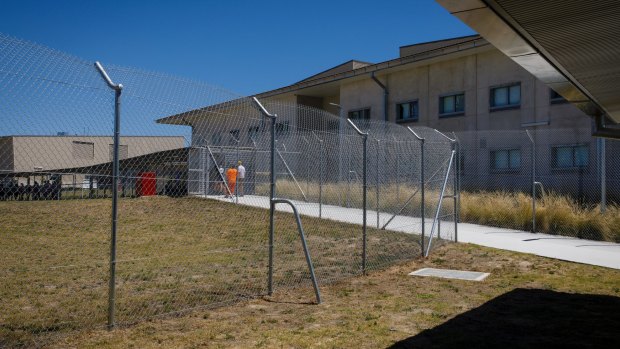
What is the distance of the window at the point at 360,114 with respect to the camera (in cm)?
2831

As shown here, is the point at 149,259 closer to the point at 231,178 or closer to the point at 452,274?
the point at 231,178

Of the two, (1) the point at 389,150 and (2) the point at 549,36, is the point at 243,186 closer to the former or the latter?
(2) the point at 549,36

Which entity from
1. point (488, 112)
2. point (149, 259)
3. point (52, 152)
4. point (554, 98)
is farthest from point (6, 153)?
point (488, 112)

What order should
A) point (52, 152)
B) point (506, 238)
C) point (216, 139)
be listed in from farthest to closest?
point (506, 238) < point (216, 139) < point (52, 152)

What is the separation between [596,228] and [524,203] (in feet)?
6.93

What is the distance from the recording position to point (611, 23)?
4.56m

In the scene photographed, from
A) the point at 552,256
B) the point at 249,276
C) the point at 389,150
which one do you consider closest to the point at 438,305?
the point at 249,276

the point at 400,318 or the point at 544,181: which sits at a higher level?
the point at 544,181

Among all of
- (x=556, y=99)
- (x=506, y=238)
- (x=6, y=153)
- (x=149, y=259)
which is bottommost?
(x=149, y=259)

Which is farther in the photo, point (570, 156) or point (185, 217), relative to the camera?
point (570, 156)

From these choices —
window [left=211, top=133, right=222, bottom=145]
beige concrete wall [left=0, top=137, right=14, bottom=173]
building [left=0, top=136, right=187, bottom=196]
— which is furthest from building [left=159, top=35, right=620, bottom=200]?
beige concrete wall [left=0, top=137, right=14, bottom=173]

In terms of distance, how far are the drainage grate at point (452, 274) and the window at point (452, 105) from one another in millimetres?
15212

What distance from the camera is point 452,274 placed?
9320 millimetres

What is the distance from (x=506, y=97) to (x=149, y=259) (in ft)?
53.9
